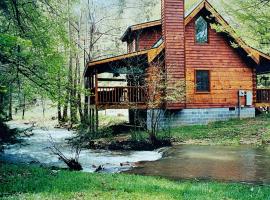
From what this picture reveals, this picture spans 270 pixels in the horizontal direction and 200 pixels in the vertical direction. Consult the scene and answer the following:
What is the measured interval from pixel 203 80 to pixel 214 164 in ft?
44.3

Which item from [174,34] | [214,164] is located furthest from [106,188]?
[174,34]

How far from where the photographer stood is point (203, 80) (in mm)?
27453

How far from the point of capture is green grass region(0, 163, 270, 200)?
8.67 metres

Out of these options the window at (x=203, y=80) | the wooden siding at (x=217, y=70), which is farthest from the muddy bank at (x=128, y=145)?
the window at (x=203, y=80)

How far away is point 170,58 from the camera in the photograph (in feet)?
86.2

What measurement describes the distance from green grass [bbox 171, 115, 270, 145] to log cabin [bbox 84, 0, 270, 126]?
142 centimetres

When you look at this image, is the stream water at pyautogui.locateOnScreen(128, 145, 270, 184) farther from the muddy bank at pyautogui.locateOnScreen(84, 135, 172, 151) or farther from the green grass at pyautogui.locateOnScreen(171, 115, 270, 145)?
the green grass at pyautogui.locateOnScreen(171, 115, 270, 145)

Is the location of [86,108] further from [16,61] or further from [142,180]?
[142,180]

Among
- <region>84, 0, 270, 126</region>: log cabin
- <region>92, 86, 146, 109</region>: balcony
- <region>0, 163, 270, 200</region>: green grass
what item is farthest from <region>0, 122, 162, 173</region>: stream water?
<region>84, 0, 270, 126</region>: log cabin

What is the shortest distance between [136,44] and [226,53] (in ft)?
21.6

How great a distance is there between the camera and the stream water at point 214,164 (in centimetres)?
1245

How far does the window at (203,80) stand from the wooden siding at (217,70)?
277 millimetres

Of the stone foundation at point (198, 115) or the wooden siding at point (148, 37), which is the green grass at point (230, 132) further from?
the wooden siding at point (148, 37)

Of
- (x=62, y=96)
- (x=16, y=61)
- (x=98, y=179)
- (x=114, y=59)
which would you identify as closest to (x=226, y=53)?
(x=114, y=59)
